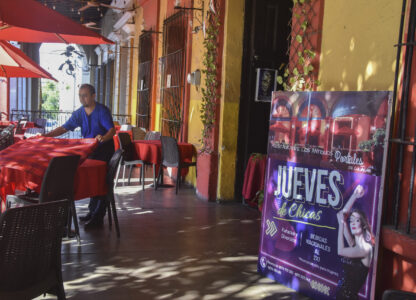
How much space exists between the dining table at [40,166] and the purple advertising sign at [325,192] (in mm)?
1677

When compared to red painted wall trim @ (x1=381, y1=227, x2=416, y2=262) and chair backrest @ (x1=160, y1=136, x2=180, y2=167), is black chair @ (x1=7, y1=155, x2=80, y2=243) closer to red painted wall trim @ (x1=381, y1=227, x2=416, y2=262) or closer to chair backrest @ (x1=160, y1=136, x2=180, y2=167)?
red painted wall trim @ (x1=381, y1=227, x2=416, y2=262)

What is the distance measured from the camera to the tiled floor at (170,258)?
11.1 ft

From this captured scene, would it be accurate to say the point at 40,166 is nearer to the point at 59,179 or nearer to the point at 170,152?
the point at 59,179

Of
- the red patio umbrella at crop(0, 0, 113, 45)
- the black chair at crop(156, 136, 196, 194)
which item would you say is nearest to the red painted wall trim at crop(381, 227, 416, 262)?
the red patio umbrella at crop(0, 0, 113, 45)

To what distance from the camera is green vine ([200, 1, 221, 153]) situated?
6867 millimetres

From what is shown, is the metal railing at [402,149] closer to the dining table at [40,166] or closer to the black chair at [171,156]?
the dining table at [40,166]

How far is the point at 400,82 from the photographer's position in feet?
9.57

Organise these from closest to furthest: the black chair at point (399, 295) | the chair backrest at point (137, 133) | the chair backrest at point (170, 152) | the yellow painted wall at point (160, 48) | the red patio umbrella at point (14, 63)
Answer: the black chair at point (399, 295)
the red patio umbrella at point (14, 63)
the chair backrest at point (170, 152)
the chair backrest at point (137, 133)
the yellow painted wall at point (160, 48)

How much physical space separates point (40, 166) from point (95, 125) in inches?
48.2

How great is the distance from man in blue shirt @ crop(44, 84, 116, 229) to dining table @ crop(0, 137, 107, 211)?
361mm

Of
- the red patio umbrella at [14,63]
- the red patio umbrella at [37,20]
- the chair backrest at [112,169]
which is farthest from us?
the red patio umbrella at [14,63]

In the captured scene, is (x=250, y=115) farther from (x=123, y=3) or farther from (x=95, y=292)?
(x=123, y=3)

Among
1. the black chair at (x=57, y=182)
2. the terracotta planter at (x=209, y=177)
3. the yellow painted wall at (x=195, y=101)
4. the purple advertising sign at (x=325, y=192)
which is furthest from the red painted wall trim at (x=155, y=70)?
the purple advertising sign at (x=325, y=192)

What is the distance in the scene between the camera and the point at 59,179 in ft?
12.3
